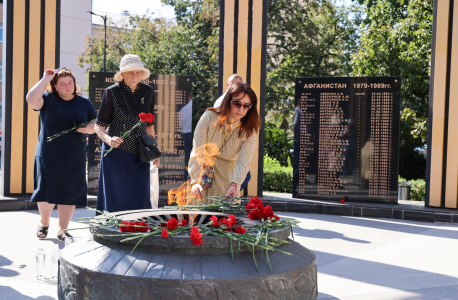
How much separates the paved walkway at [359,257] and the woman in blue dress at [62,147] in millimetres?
473

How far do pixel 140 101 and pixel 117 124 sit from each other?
0.88ft

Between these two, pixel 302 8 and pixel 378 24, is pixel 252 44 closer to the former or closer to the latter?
pixel 378 24

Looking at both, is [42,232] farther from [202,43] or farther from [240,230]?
[202,43]

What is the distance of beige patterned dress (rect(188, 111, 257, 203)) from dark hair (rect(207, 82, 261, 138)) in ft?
0.12

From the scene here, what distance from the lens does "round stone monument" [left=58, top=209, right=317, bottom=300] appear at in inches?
83.4

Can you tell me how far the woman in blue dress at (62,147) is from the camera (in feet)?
17.3

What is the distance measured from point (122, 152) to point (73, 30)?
3833 centimetres

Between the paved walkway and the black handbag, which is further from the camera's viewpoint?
the black handbag

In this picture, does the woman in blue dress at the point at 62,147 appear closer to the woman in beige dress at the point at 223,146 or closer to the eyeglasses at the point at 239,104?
the woman in beige dress at the point at 223,146

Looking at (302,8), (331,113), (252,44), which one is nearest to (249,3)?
(252,44)

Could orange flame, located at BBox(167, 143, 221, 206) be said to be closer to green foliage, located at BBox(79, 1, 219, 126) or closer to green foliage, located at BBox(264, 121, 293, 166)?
green foliage, located at BBox(264, 121, 293, 166)

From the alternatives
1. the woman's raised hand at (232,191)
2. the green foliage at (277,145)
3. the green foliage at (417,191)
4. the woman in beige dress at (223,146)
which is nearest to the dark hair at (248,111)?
the woman in beige dress at (223,146)

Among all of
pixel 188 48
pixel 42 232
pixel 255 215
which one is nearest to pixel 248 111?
pixel 255 215

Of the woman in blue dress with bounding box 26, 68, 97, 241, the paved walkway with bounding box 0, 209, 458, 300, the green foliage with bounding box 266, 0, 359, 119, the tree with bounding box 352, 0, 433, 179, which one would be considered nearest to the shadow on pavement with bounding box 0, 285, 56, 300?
the paved walkway with bounding box 0, 209, 458, 300
